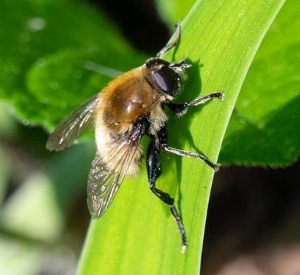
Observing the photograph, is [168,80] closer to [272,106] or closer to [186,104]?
[186,104]

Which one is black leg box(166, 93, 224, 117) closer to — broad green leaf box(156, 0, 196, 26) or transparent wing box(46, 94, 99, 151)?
transparent wing box(46, 94, 99, 151)

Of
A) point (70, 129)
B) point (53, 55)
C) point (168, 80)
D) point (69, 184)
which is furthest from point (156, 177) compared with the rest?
point (69, 184)

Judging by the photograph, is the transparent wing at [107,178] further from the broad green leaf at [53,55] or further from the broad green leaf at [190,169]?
the broad green leaf at [53,55]

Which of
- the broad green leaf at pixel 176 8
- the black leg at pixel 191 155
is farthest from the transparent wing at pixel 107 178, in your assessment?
the broad green leaf at pixel 176 8

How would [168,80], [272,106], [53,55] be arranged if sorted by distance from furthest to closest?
[53,55] → [272,106] → [168,80]

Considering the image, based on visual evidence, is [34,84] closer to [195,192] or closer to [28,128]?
[28,128]
